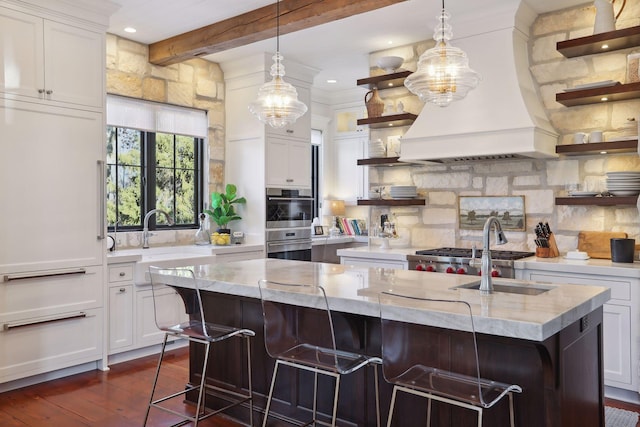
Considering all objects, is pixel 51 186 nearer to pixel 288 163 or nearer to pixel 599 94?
pixel 288 163

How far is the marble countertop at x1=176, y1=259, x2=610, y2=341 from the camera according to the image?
1.91 meters

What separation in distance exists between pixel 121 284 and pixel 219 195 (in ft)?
5.43

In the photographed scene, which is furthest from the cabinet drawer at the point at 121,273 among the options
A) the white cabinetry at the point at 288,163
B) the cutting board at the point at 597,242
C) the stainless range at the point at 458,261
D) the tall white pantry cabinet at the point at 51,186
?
the cutting board at the point at 597,242

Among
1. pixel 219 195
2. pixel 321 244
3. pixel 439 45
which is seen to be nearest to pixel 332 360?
pixel 439 45

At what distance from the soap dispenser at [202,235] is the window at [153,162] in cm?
19

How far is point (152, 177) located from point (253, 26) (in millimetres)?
1955

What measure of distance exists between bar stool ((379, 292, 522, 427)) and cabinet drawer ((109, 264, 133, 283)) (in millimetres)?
2880

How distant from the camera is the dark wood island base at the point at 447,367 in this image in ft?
6.91

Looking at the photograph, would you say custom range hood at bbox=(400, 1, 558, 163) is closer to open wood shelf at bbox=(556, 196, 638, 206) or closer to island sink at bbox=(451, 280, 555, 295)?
open wood shelf at bbox=(556, 196, 638, 206)

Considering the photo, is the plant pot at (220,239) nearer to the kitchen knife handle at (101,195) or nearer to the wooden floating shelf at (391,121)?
the kitchen knife handle at (101,195)

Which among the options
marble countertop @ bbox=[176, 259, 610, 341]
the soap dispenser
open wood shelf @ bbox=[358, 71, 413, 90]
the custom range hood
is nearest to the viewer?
marble countertop @ bbox=[176, 259, 610, 341]

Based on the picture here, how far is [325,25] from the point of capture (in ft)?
15.5

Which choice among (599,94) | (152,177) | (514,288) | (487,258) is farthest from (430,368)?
(152,177)

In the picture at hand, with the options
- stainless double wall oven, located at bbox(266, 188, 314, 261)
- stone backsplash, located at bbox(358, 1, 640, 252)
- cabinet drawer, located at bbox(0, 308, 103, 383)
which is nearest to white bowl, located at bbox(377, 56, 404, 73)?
stone backsplash, located at bbox(358, 1, 640, 252)
